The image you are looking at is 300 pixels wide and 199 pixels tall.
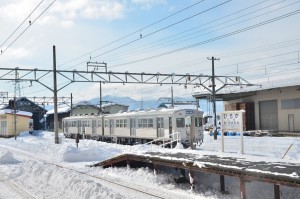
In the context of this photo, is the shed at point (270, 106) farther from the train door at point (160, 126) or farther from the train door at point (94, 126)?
the train door at point (160, 126)

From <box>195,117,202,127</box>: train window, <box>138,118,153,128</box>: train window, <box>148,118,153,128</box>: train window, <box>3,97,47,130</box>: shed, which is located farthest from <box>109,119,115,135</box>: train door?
<box>3,97,47,130</box>: shed

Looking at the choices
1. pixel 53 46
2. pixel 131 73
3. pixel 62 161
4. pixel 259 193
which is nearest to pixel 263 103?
pixel 131 73

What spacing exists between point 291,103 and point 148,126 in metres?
15.9

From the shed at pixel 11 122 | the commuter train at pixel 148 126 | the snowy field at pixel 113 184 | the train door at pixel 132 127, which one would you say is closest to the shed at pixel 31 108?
the shed at pixel 11 122

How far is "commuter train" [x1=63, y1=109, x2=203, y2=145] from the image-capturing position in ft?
89.0

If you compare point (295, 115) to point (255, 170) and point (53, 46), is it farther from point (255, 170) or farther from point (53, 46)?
point (255, 170)

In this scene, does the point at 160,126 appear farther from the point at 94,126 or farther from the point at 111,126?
the point at 94,126

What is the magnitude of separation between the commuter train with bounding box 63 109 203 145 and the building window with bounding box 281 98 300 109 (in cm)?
1210

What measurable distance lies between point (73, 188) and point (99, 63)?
2141 cm

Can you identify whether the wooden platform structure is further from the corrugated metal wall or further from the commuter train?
the corrugated metal wall

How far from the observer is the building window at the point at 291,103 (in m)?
36.2

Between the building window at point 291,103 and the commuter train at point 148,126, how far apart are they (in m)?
12.1

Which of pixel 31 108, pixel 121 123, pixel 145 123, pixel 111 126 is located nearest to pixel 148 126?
pixel 145 123

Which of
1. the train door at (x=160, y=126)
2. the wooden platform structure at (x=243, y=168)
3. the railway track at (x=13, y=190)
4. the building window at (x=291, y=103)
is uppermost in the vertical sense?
the building window at (x=291, y=103)
